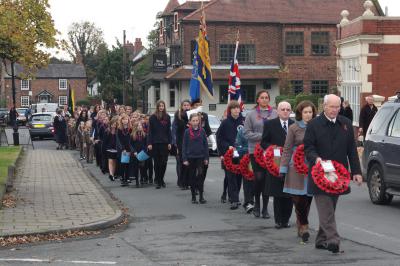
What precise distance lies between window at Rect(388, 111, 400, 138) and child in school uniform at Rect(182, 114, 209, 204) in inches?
133

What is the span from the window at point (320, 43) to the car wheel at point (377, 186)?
143 ft

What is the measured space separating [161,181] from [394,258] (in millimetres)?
9825

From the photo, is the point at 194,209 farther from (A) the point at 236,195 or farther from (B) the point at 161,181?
(B) the point at 161,181

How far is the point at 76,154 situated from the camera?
3152 cm

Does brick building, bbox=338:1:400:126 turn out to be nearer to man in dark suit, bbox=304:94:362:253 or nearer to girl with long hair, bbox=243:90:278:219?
girl with long hair, bbox=243:90:278:219

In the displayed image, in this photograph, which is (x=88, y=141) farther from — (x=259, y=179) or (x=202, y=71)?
(x=259, y=179)

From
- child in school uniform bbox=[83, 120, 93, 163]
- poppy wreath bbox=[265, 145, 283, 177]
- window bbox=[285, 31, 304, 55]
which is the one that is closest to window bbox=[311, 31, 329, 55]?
window bbox=[285, 31, 304, 55]

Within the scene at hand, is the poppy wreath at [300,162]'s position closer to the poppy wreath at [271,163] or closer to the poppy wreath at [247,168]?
the poppy wreath at [271,163]

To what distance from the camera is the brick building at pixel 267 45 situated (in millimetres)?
56750

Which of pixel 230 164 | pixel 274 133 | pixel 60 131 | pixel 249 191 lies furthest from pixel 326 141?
pixel 60 131

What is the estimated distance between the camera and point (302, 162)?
9.99 metres

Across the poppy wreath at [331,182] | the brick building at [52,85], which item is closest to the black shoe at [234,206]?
the poppy wreath at [331,182]

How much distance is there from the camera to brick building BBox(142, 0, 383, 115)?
56750 mm

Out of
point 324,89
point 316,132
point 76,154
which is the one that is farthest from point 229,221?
point 324,89
